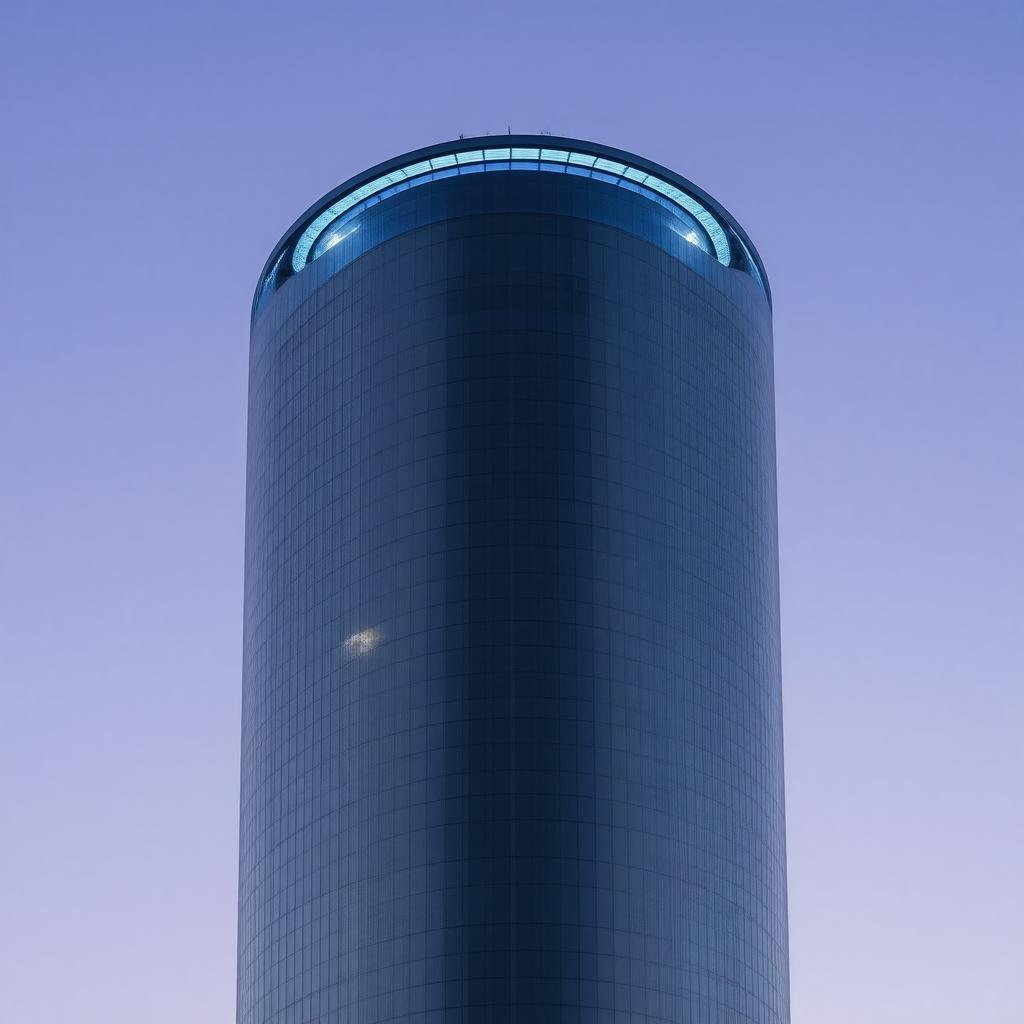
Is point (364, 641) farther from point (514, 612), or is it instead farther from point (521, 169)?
point (521, 169)

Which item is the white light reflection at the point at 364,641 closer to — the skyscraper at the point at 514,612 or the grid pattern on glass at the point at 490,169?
the skyscraper at the point at 514,612

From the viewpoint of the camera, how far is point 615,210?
175500mm

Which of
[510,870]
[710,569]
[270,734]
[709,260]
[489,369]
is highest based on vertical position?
[709,260]

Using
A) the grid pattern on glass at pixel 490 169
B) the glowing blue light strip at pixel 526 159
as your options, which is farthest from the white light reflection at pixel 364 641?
the glowing blue light strip at pixel 526 159

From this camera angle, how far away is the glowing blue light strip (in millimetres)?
177000

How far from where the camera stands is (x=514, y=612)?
162375mm

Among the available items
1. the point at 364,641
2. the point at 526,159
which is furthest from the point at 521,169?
the point at 364,641

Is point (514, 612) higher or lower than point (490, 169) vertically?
lower

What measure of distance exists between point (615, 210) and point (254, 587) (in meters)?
45.7

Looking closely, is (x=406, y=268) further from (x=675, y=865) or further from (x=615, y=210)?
(x=675, y=865)

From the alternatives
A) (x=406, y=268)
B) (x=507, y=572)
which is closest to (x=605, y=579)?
(x=507, y=572)

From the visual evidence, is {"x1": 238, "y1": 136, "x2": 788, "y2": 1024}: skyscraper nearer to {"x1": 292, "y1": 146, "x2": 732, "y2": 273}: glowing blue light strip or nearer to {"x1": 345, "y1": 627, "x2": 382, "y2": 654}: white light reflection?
{"x1": 292, "y1": 146, "x2": 732, "y2": 273}: glowing blue light strip

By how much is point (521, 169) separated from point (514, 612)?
39327mm

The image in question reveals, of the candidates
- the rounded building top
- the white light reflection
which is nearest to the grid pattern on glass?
the rounded building top
